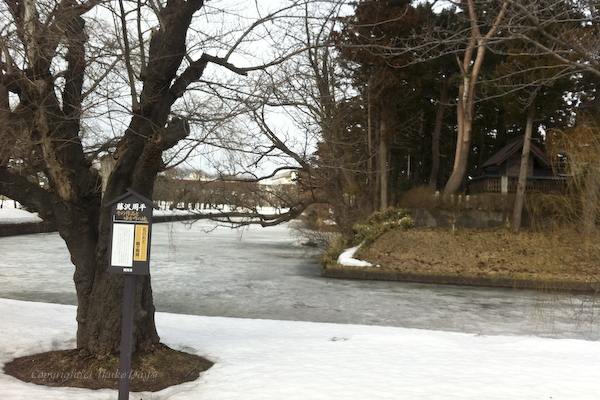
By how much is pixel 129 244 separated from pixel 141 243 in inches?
4.3

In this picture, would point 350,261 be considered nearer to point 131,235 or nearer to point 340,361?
point 340,361

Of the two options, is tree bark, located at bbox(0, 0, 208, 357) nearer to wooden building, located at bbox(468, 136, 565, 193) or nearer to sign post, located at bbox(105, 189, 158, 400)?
sign post, located at bbox(105, 189, 158, 400)

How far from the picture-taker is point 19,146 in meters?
6.80

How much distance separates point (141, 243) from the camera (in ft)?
15.7

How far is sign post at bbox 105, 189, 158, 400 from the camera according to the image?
474cm

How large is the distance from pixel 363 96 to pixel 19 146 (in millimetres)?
18010

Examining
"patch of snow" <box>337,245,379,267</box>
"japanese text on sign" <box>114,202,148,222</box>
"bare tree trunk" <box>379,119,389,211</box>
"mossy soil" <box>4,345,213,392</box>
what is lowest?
"mossy soil" <box>4,345,213,392</box>

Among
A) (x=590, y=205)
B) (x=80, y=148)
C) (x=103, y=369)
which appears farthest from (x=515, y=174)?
(x=103, y=369)

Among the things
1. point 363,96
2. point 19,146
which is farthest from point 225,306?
point 363,96

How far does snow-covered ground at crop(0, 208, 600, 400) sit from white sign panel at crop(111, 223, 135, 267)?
4.91 ft

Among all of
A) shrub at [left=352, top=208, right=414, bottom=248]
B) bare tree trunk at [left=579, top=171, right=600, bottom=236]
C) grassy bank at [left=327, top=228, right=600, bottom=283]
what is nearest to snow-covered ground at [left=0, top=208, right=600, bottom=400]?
bare tree trunk at [left=579, top=171, right=600, bottom=236]

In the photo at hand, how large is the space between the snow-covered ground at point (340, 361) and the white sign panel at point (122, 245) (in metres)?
1.50

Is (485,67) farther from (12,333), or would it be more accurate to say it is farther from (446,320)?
(12,333)

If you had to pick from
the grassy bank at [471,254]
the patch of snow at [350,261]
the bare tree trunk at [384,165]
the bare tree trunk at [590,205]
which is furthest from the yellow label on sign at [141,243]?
the bare tree trunk at [384,165]
